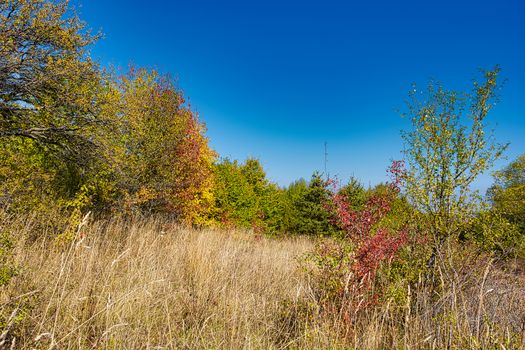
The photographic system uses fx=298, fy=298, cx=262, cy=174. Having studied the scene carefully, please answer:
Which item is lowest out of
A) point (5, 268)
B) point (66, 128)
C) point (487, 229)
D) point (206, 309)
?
point (206, 309)

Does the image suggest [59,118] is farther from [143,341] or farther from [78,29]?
[143,341]

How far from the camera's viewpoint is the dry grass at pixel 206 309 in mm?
2369

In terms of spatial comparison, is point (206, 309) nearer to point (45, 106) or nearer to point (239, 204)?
point (45, 106)

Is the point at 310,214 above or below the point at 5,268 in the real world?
above

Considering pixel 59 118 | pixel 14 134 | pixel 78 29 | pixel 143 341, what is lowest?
pixel 143 341

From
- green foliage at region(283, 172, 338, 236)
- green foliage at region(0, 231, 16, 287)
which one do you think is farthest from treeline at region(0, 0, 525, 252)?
green foliage at region(283, 172, 338, 236)

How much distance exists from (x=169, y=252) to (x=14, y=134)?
3.73m

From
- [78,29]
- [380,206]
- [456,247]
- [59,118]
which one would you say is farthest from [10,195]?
[456,247]

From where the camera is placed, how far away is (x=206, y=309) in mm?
3639

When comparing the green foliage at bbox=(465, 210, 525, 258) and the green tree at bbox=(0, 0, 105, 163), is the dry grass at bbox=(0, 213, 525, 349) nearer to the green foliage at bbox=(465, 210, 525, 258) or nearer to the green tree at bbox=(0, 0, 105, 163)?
the green foliage at bbox=(465, 210, 525, 258)

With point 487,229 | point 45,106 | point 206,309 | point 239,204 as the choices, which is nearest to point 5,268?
point 206,309

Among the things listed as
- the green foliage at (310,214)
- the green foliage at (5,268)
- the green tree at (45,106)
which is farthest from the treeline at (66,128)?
the green foliage at (310,214)

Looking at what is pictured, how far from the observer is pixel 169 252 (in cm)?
562

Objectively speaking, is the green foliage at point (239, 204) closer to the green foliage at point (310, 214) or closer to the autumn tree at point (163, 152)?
the green foliage at point (310, 214)
